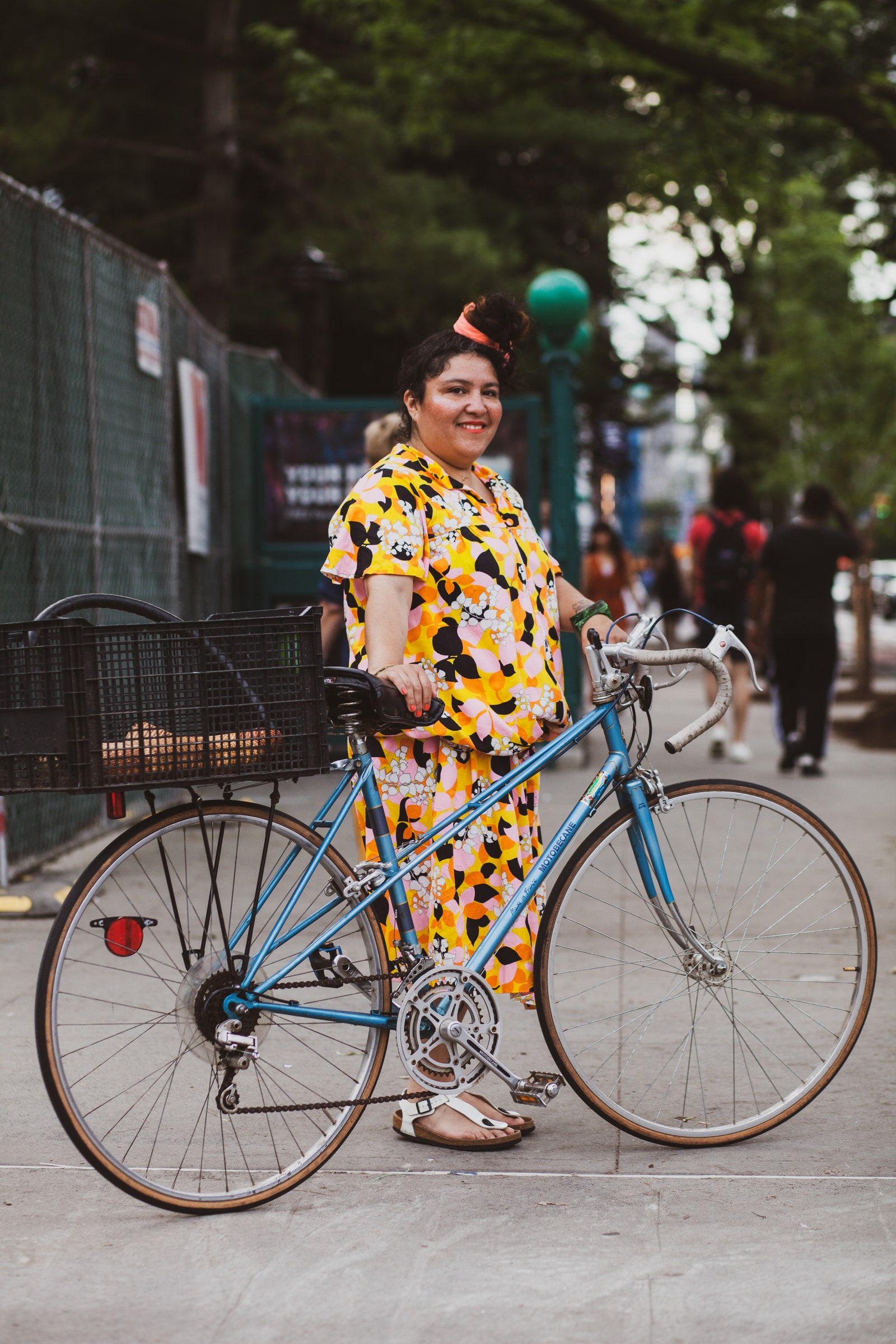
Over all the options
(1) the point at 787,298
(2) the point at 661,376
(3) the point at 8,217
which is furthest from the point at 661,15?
(2) the point at 661,376

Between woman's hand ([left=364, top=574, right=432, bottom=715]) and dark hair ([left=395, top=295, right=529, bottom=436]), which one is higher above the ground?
dark hair ([left=395, top=295, right=529, bottom=436])

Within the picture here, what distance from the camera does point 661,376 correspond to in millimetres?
32438

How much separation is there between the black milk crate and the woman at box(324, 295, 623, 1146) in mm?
529

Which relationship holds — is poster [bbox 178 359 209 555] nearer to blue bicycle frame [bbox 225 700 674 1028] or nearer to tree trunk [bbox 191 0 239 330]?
blue bicycle frame [bbox 225 700 674 1028]

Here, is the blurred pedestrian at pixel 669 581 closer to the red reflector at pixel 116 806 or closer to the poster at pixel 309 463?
the poster at pixel 309 463

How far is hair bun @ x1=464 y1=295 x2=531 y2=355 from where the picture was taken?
12.5 ft

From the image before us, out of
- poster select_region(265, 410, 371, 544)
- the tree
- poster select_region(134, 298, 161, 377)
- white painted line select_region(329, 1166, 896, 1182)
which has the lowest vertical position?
white painted line select_region(329, 1166, 896, 1182)

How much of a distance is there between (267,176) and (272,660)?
785 inches

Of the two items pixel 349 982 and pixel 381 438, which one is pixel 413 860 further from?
pixel 381 438

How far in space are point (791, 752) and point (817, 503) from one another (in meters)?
1.56

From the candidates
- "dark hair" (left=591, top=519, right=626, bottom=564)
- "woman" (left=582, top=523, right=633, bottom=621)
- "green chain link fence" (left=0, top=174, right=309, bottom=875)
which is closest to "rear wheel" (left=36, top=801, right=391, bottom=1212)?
"green chain link fence" (left=0, top=174, right=309, bottom=875)

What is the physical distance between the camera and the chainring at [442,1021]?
347 centimetres

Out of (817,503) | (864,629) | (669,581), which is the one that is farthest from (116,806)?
(669,581)

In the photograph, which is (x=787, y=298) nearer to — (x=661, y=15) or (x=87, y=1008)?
(x=661, y=15)
